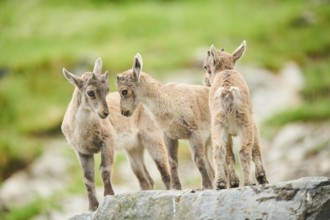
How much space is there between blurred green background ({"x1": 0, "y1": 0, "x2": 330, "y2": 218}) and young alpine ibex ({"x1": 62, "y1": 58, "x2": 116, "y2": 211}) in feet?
34.5

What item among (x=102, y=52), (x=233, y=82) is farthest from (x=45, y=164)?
(x=233, y=82)

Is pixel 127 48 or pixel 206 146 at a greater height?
pixel 127 48

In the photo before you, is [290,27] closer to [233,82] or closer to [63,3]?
[63,3]

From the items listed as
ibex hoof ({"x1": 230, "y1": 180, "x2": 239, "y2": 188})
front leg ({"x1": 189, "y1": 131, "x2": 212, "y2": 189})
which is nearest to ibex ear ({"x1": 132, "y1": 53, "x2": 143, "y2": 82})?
front leg ({"x1": 189, "y1": 131, "x2": 212, "y2": 189})

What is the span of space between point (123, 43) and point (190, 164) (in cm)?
799

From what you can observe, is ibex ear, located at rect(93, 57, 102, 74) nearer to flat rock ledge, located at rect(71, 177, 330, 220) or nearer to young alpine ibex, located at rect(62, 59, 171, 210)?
young alpine ibex, located at rect(62, 59, 171, 210)

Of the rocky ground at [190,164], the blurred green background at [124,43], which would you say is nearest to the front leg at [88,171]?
the rocky ground at [190,164]

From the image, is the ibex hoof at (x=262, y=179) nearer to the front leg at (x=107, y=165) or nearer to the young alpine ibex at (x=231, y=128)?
the young alpine ibex at (x=231, y=128)

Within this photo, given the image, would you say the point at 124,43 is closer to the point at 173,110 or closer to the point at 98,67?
the point at 98,67

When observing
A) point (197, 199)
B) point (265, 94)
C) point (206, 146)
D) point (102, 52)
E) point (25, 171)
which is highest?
point (102, 52)

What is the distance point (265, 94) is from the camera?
2588 centimetres

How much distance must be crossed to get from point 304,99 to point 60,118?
721 cm

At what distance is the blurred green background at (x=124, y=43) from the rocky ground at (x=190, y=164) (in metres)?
0.61

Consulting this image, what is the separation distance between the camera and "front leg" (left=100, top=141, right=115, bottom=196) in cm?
1338
